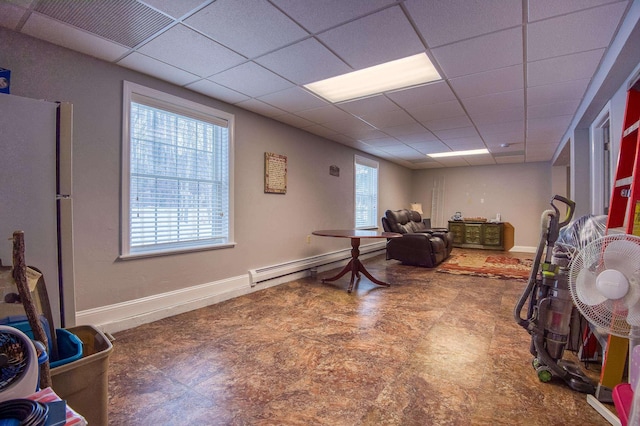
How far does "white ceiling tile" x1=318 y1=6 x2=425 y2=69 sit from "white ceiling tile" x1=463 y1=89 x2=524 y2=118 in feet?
4.44

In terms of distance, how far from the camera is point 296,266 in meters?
4.31

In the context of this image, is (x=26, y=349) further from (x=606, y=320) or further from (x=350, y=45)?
(x=350, y=45)

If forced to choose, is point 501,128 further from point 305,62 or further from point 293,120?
point 305,62

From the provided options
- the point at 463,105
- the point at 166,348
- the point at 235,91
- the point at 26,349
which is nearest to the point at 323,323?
the point at 166,348

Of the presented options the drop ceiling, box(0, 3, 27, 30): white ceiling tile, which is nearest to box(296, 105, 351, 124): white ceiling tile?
the drop ceiling

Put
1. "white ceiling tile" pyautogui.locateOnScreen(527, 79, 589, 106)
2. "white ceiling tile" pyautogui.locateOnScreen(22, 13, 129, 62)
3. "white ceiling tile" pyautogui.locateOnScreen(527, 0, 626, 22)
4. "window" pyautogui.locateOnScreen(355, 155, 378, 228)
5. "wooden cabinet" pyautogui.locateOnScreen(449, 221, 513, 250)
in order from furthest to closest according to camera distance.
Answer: "wooden cabinet" pyautogui.locateOnScreen(449, 221, 513, 250)
"window" pyautogui.locateOnScreen(355, 155, 378, 228)
"white ceiling tile" pyautogui.locateOnScreen(527, 79, 589, 106)
"white ceiling tile" pyautogui.locateOnScreen(22, 13, 129, 62)
"white ceiling tile" pyautogui.locateOnScreen(527, 0, 626, 22)

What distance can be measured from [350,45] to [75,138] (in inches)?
85.1

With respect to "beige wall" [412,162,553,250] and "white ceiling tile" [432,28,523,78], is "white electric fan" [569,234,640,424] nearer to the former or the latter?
"white ceiling tile" [432,28,523,78]

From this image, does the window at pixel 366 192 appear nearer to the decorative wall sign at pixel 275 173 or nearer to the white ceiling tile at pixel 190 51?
the decorative wall sign at pixel 275 173

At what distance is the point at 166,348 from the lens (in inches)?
85.8

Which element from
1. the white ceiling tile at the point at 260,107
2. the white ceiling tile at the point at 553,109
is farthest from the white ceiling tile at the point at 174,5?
the white ceiling tile at the point at 553,109

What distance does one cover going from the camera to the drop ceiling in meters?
1.73

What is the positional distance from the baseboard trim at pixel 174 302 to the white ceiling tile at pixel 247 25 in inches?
88.3

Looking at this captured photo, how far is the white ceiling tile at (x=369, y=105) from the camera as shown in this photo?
10.6 feet
